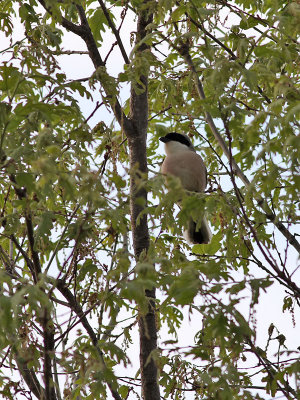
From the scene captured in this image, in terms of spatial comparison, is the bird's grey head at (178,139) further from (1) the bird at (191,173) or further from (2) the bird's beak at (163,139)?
(1) the bird at (191,173)

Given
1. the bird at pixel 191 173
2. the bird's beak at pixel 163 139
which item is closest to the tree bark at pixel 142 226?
the bird at pixel 191 173

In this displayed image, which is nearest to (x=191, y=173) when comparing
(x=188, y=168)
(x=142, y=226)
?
(x=188, y=168)

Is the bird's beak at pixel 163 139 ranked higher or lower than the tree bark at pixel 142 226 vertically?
higher

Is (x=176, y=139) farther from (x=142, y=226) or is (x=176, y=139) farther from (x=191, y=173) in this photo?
(x=142, y=226)

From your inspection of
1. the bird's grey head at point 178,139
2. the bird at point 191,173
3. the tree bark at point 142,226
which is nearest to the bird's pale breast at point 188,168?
the bird at point 191,173

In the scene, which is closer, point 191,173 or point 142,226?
point 142,226

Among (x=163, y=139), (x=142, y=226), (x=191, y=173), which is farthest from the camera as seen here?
(x=163, y=139)

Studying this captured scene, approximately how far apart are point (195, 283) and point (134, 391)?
1.91 meters

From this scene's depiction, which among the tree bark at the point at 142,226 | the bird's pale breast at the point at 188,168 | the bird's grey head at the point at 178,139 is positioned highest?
the bird's grey head at the point at 178,139

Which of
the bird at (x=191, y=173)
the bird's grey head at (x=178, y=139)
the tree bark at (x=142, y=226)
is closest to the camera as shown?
the tree bark at (x=142, y=226)

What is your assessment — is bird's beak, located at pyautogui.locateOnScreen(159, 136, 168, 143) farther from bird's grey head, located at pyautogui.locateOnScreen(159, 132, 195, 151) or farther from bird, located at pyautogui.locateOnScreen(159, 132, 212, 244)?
bird, located at pyautogui.locateOnScreen(159, 132, 212, 244)

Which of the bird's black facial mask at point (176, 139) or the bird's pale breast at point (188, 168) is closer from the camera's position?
the bird's pale breast at point (188, 168)

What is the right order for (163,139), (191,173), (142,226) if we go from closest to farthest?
(142,226), (191,173), (163,139)

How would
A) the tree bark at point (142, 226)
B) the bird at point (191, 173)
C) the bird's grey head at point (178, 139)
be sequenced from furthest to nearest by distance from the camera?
1. the bird's grey head at point (178, 139)
2. the bird at point (191, 173)
3. the tree bark at point (142, 226)
